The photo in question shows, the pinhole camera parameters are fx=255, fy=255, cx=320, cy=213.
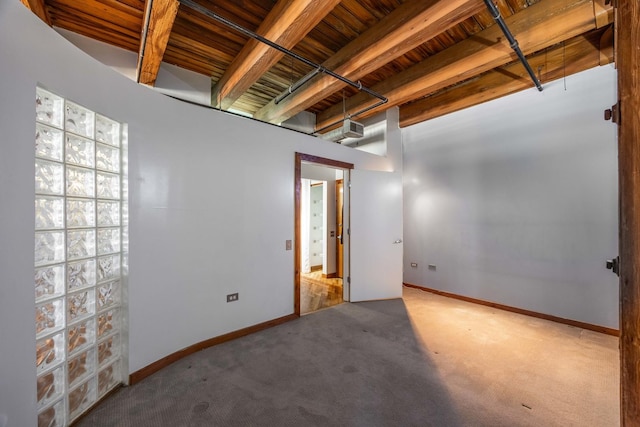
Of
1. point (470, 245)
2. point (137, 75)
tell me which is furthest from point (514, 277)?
point (137, 75)

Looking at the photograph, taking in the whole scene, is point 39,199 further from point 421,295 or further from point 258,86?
point 421,295

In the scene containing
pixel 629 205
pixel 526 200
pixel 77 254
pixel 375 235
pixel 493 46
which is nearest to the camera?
pixel 629 205

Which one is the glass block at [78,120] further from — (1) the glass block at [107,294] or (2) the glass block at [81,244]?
(1) the glass block at [107,294]

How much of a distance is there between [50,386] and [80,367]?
20 centimetres

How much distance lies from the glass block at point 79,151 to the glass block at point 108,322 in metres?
1.10

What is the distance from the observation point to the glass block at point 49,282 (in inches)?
56.7

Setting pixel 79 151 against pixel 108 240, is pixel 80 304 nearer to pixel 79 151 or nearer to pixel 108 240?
pixel 108 240

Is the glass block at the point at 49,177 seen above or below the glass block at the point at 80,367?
above

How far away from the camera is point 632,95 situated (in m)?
1.03

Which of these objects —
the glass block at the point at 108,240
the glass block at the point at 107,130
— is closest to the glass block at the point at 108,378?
the glass block at the point at 108,240

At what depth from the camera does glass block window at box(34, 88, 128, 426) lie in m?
1.46

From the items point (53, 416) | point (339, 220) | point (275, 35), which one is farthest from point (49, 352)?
point (339, 220)

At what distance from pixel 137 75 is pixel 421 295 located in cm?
506

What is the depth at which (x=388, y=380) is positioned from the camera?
83.0 inches
